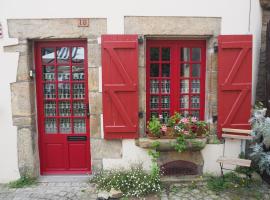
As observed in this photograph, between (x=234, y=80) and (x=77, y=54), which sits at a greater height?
(x=77, y=54)

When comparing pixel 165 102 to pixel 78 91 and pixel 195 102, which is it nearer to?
pixel 195 102

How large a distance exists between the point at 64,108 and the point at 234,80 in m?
2.89

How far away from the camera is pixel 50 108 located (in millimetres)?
4715

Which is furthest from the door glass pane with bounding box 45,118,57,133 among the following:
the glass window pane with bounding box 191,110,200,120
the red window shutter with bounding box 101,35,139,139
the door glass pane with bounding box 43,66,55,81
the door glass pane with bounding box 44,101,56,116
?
the glass window pane with bounding box 191,110,200,120

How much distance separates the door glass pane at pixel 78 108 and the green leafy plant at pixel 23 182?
4.31 feet

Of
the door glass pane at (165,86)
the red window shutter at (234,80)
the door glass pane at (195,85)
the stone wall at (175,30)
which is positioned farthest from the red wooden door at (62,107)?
the red window shutter at (234,80)

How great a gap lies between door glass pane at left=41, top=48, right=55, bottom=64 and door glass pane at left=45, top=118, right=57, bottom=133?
1.00 metres

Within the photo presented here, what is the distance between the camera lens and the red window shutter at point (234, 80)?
14.3 feet

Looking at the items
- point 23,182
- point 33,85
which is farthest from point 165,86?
point 23,182

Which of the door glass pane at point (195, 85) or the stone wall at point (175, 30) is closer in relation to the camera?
the stone wall at point (175, 30)

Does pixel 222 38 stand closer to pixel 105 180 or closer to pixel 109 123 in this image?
pixel 109 123

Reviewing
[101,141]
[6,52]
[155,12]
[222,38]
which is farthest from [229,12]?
[6,52]

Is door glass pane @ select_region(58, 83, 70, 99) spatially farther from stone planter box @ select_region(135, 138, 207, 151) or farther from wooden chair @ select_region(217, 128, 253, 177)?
wooden chair @ select_region(217, 128, 253, 177)

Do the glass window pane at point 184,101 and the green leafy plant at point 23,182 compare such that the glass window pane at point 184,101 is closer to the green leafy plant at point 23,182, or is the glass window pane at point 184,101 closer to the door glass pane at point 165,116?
the door glass pane at point 165,116
